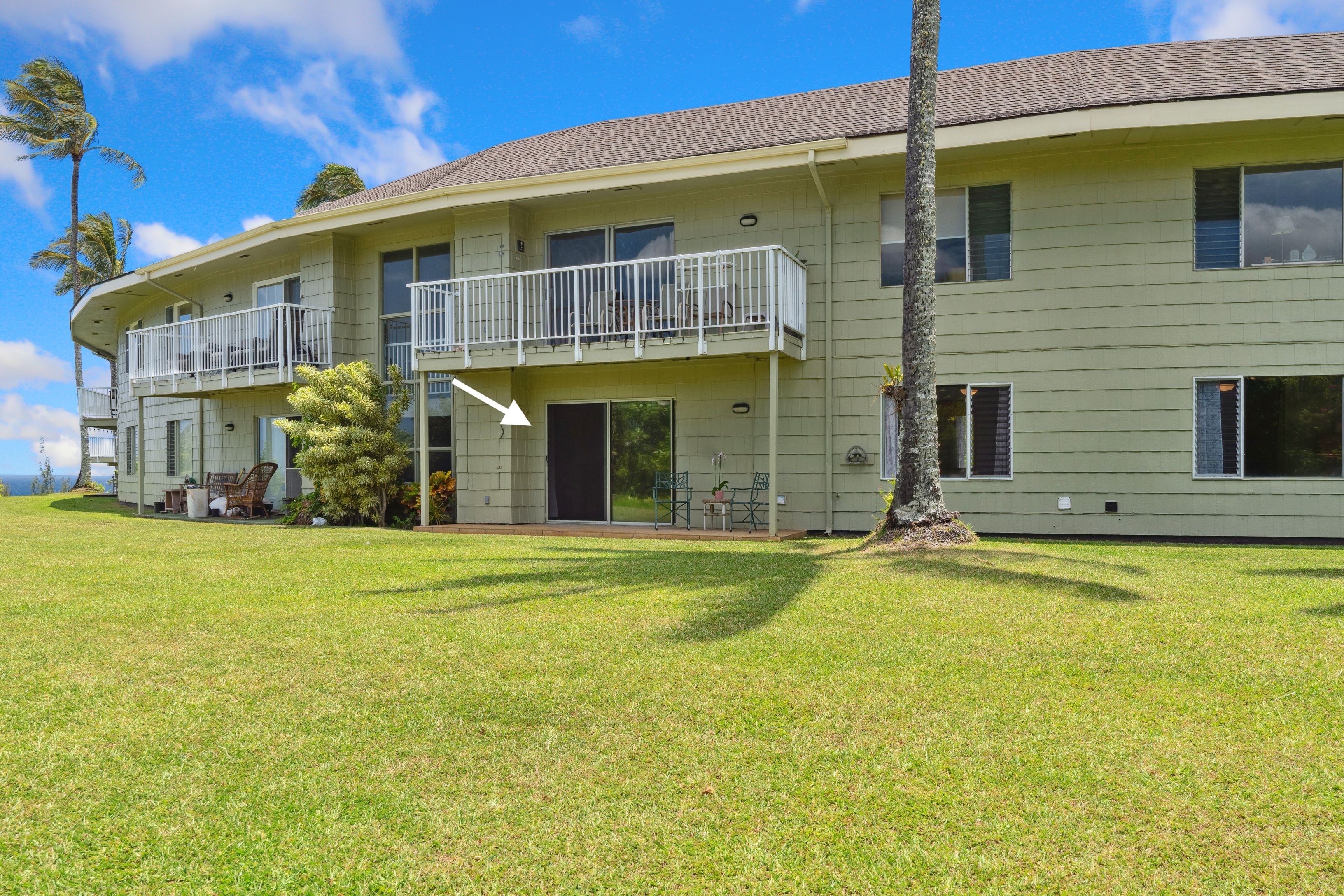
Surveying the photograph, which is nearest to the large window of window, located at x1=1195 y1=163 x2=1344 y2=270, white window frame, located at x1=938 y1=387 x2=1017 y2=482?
window, located at x1=1195 y1=163 x2=1344 y2=270

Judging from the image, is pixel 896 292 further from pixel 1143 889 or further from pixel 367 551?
pixel 1143 889

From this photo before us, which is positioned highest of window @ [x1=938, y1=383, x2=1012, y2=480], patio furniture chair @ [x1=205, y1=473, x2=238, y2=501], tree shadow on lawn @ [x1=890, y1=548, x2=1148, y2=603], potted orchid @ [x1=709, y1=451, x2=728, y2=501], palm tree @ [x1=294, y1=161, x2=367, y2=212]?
palm tree @ [x1=294, y1=161, x2=367, y2=212]

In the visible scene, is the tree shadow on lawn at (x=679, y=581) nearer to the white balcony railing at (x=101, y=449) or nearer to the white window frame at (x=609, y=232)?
the white window frame at (x=609, y=232)

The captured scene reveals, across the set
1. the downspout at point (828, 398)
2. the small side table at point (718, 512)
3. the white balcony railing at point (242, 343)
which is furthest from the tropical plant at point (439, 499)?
the downspout at point (828, 398)

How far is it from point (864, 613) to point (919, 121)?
5448 millimetres

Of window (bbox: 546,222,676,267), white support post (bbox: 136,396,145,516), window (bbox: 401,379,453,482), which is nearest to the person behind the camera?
window (bbox: 546,222,676,267)

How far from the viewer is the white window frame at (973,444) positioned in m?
11.0

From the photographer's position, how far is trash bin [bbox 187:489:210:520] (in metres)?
16.7

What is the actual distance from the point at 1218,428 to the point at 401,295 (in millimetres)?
12460

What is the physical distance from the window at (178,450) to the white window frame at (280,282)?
3.85 m

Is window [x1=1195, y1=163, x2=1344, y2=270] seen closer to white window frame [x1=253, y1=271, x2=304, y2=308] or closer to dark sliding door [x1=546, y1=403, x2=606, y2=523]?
dark sliding door [x1=546, y1=403, x2=606, y2=523]

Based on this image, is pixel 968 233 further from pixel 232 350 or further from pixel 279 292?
pixel 232 350

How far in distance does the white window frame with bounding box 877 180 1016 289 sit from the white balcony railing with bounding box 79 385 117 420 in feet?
83.8

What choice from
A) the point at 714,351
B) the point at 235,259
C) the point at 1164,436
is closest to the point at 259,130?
the point at 235,259
